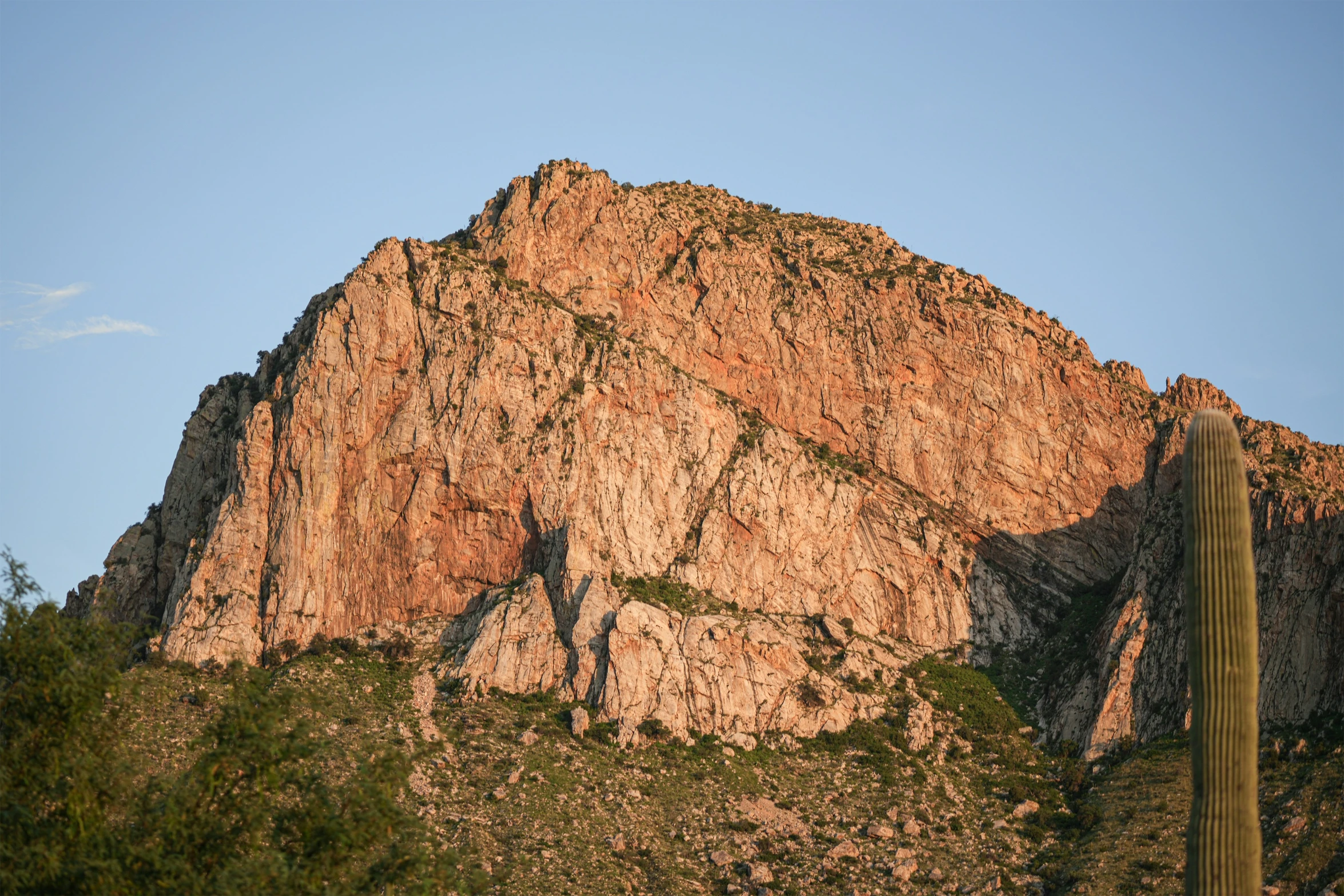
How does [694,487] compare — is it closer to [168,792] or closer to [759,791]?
[759,791]

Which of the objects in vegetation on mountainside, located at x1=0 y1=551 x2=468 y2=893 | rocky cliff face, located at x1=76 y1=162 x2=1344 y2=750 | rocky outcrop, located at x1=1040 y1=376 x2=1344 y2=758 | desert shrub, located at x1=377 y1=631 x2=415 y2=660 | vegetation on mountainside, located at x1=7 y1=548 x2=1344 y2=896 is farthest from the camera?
desert shrub, located at x1=377 y1=631 x2=415 y2=660

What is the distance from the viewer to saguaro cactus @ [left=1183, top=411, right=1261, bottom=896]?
28.7 metres

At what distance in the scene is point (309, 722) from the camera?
3275 cm

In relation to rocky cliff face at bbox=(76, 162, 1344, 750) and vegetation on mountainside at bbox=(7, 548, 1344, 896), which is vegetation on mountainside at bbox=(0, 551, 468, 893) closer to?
vegetation on mountainside at bbox=(7, 548, 1344, 896)

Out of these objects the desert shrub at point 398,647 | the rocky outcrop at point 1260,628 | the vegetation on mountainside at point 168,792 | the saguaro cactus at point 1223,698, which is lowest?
the vegetation on mountainside at point 168,792

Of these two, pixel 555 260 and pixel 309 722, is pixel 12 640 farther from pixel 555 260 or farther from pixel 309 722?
pixel 555 260

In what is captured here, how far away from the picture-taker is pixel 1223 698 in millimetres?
28750

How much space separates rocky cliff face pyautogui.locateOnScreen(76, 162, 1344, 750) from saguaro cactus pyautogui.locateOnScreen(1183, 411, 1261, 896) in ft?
154

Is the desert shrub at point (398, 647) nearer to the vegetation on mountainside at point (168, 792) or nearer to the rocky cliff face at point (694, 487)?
the rocky cliff face at point (694, 487)

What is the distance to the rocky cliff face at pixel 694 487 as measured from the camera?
76.1m

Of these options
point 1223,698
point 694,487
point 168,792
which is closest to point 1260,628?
point 694,487

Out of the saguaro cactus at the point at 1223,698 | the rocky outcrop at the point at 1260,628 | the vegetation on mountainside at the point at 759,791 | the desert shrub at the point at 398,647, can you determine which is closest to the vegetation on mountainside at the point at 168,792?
the vegetation on mountainside at the point at 759,791

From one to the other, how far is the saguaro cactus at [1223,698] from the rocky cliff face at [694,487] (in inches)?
1851

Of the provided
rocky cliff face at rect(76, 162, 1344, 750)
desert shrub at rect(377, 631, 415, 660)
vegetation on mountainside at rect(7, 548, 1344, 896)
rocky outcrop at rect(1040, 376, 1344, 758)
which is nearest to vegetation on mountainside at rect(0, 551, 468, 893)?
vegetation on mountainside at rect(7, 548, 1344, 896)
